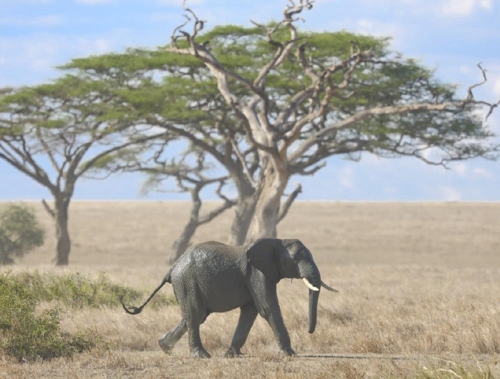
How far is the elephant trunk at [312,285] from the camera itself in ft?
32.1

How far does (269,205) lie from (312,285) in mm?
15401

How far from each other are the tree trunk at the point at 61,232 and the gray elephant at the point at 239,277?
68.2ft

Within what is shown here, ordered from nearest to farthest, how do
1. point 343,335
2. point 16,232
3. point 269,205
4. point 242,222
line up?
point 343,335 < point 269,205 < point 242,222 < point 16,232

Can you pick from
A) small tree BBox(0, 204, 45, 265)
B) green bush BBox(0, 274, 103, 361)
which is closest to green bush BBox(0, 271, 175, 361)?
green bush BBox(0, 274, 103, 361)

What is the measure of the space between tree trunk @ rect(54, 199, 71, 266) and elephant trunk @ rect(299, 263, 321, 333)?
21.5m

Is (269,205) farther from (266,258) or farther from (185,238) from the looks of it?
(266,258)

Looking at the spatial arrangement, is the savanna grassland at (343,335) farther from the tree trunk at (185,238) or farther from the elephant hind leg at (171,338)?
the tree trunk at (185,238)

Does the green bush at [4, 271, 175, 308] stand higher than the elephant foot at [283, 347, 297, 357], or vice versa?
the elephant foot at [283, 347, 297, 357]

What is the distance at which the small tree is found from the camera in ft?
104

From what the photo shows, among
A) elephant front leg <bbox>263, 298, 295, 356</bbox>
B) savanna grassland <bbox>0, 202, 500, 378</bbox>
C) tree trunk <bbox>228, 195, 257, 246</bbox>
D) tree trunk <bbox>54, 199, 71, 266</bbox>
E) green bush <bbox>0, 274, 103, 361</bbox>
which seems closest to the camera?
savanna grassland <bbox>0, 202, 500, 378</bbox>

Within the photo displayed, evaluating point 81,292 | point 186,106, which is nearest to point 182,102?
point 186,106

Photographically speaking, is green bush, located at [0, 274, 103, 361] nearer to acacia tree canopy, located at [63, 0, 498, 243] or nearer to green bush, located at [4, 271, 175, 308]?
green bush, located at [4, 271, 175, 308]

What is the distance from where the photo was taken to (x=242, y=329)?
1041 centimetres

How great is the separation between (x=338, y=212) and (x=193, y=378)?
7330 cm
